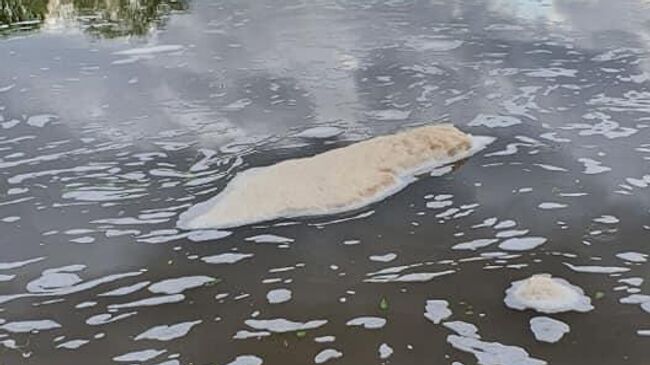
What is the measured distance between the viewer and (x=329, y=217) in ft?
21.7

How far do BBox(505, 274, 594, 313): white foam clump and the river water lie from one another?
0.31 feet

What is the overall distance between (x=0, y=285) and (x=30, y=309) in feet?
1.47

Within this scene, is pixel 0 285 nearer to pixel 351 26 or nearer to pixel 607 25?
pixel 351 26

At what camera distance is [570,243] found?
6.09 metres

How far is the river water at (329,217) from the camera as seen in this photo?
5059 mm

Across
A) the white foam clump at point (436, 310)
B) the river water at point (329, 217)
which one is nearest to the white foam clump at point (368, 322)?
the river water at point (329, 217)

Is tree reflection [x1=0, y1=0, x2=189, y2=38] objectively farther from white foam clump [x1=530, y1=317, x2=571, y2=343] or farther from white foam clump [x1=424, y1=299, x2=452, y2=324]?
white foam clump [x1=530, y1=317, x2=571, y2=343]

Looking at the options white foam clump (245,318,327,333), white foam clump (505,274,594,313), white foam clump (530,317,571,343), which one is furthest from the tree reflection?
white foam clump (530,317,571,343)

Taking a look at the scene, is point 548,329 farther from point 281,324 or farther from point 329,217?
point 329,217

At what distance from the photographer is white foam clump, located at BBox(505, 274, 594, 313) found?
5.25 metres

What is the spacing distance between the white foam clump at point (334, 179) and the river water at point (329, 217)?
0.18 meters

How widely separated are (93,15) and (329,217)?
31.4 ft

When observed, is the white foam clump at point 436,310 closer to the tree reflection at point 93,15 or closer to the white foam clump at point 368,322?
the white foam clump at point 368,322

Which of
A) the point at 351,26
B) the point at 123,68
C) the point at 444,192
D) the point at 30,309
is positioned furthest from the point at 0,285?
the point at 351,26
